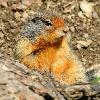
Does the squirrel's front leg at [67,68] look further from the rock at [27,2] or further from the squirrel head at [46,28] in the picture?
the rock at [27,2]

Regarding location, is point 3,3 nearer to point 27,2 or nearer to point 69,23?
point 27,2

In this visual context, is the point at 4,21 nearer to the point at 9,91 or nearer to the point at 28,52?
the point at 28,52

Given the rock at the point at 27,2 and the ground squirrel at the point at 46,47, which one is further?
the rock at the point at 27,2

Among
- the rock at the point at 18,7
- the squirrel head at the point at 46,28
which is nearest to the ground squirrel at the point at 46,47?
the squirrel head at the point at 46,28

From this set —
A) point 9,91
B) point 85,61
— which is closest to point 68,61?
point 85,61

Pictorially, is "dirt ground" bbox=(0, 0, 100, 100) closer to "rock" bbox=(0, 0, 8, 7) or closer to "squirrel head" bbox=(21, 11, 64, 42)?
"rock" bbox=(0, 0, 8, 7)

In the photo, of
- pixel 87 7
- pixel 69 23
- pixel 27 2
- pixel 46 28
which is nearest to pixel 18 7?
pixel 27 2

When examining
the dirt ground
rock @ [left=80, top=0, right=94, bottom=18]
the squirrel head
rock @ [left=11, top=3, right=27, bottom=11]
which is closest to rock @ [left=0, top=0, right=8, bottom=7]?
Result: the dirt ground

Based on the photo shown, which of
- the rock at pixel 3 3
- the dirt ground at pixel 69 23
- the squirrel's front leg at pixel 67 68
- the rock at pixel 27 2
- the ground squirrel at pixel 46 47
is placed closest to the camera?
the ground squirrel at pixel 46 47
